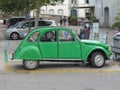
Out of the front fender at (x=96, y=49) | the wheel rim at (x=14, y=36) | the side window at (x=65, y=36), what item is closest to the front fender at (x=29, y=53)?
the side window at (x=65, y=36)

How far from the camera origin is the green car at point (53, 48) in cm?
1209

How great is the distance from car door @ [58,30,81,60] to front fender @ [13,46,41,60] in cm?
83

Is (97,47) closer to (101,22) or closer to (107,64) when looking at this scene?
(107,64)

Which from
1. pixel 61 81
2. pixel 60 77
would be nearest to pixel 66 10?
pixel 60 77

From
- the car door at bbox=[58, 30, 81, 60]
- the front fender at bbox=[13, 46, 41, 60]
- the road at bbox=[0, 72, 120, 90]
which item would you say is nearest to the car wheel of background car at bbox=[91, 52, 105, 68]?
the car door at bbox=[58, 30, 81, 60]

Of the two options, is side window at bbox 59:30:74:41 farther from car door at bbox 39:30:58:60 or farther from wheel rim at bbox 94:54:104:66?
wheel rim at bbox 94:54:104:66

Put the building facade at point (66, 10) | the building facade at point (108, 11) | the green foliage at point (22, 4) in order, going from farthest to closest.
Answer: the building facade at point (66, 10), the building facade at point (108, 11), the green foliage at point (22, 4)

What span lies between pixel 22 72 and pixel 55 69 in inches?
48.8

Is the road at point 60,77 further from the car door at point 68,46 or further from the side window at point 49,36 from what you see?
the side window at point 49,36

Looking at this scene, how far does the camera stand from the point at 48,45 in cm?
1223

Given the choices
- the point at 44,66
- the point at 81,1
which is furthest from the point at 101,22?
the point at 44,66

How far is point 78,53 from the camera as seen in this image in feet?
40.9

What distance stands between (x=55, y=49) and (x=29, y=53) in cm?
94

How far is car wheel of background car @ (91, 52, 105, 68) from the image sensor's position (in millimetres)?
12602
